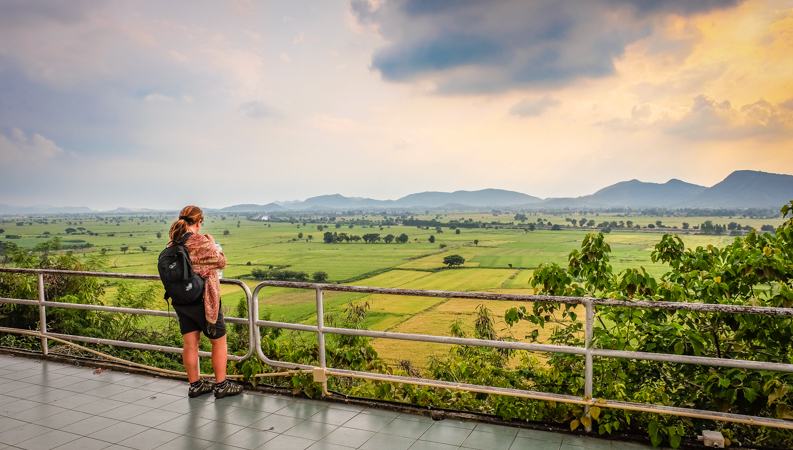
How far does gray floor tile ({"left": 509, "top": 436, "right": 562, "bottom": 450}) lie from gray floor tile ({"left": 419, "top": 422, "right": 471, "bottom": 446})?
0.35 metres

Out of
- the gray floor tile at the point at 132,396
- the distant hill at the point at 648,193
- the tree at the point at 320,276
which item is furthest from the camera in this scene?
the distant hill at the point at 648,193

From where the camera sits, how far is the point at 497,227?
459ft

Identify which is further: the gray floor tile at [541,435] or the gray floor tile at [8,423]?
the gray floor tile at [8,423]

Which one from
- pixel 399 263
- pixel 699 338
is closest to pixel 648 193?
pixel 399 263

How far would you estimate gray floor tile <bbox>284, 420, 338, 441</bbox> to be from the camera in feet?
11.0

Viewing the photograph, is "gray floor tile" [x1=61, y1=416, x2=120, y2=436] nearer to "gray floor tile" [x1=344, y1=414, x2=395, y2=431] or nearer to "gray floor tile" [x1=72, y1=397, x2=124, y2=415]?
"gray floor tile" [x1=72, y1=397, x2=124, y2=415]

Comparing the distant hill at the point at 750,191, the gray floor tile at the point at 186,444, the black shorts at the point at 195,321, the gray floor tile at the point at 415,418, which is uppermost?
the distant hill at the point at 750,191

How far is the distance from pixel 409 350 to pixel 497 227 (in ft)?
354

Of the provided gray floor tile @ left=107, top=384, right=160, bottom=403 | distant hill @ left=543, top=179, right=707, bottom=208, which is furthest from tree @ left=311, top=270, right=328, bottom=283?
distant hill @ left=543, top=179, right=707, bottom=208

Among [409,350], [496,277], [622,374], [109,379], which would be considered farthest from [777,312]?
[496,277]

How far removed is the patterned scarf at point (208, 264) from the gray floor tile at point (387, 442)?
173 cm

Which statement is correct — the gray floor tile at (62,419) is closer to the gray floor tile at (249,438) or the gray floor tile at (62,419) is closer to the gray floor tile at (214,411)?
the gray floor tile at (214,411)

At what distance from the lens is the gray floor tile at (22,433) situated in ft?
11.1

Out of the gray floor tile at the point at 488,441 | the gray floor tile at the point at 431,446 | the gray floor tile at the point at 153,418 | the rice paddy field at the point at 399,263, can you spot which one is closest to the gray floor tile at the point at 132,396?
the gray floor tile at the point at 153,418
